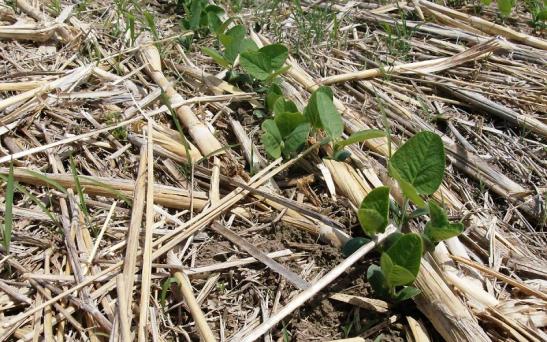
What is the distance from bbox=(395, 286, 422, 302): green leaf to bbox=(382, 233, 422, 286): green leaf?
29mm

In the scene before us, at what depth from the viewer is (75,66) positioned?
2.11m

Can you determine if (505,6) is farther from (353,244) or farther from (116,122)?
(116,122)

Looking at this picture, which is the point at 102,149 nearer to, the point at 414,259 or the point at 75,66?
the point at 75,66

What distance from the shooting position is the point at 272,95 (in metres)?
1.92

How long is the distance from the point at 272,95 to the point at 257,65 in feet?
0.53

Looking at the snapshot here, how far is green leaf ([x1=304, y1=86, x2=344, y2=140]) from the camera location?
5.75 ft

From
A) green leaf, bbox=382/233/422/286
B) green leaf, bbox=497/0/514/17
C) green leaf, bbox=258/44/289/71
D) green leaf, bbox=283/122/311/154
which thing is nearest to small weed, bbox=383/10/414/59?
green leaf, bbox=497/0/514/17

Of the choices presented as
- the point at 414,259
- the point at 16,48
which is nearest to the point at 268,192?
the point at 414,259

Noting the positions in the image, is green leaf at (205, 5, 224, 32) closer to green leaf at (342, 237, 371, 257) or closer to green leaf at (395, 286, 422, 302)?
green leaf at (342, 237, 371, 257)

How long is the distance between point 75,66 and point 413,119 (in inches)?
46.8

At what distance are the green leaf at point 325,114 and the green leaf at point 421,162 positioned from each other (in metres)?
0.29

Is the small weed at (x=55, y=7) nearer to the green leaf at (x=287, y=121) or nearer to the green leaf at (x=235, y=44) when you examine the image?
the green leaf at (x=235, y=44)

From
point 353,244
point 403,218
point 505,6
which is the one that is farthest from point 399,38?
point 353,244

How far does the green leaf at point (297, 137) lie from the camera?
176 centimetres
